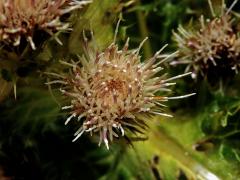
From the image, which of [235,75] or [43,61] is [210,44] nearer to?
[235,75]

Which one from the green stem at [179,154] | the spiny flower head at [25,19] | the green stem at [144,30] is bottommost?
the green stem at [179,154]

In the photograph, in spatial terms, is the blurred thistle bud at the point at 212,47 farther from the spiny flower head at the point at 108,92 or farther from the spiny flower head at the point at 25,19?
the spiny flower head at the point at 25,19

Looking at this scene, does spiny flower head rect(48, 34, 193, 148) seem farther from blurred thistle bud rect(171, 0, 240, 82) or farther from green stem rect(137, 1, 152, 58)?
green stem rect(137, 1, 152, 58)

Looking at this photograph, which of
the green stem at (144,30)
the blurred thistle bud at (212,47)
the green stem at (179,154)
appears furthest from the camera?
the green stem at (144,30)

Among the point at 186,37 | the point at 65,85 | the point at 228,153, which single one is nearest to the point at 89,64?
the point at 65,85

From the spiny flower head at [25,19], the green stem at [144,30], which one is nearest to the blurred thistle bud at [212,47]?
the green stem at [144,30]

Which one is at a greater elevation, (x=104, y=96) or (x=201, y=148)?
(x=104, y=96)
